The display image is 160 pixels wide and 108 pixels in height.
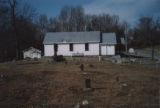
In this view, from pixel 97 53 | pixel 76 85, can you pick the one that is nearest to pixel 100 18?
pixel 97 53

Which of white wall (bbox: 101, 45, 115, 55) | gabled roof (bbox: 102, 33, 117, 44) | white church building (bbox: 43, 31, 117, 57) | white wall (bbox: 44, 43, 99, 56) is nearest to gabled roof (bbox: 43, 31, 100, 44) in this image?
white church building (bbox: 43, 31, 117, 57)

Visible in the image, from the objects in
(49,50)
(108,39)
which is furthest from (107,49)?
(49,50)

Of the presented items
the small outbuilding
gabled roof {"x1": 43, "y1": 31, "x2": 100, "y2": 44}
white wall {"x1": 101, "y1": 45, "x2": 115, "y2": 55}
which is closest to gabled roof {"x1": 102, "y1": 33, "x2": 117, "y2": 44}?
white wall {"x1": 101, "y1": 45, "x2": 115, "y2": 55}

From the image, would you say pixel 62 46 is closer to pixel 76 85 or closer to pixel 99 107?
pixel 76 85

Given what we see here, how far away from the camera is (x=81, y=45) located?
25219mm

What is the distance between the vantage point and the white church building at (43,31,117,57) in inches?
979

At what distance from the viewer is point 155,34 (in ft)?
67.5

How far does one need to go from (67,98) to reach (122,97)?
2.44m

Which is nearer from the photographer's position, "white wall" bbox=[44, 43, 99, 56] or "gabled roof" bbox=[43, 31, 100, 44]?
"white wall" bbox=[44, 43, 99, 56]

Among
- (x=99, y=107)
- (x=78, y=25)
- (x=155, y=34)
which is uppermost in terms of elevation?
(x=78, y=25)

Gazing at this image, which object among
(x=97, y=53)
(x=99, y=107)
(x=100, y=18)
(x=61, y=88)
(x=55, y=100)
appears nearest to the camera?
(x=99, y=107)

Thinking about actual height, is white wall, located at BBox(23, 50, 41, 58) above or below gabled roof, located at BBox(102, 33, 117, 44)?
below

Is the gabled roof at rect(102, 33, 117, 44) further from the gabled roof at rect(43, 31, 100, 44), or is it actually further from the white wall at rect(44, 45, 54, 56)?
the white wall at rect(44, 45, 54, 56)

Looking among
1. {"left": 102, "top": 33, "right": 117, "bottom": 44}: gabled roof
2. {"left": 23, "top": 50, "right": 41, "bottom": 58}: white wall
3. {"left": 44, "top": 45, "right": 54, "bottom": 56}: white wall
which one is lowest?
{"left": 23, "top": 50, "right": 41, "bottom": 58}: white wall
